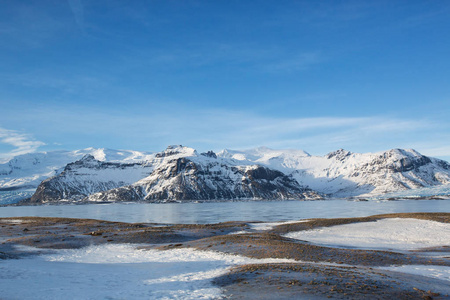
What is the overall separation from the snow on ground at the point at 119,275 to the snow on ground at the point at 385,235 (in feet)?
64.7

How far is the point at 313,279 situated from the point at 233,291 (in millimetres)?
5500

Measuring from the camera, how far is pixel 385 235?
5119 cm

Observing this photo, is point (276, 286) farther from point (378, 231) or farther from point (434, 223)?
point (434, 223)

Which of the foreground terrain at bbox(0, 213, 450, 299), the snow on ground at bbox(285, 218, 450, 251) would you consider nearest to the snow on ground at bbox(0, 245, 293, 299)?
the foreground terrain at bbox(0, 213, 450, 299)

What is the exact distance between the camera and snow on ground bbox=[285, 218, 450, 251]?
44812 millimetres

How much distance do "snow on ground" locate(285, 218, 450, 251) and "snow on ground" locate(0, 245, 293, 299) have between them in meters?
19.7

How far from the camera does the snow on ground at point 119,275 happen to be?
20047 millimetres

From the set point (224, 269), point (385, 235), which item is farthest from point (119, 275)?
point (385, 235)

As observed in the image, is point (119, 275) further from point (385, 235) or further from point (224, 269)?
point (385, 235)

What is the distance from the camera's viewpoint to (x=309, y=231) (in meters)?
56.9

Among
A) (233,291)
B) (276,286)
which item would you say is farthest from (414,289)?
(233,291)

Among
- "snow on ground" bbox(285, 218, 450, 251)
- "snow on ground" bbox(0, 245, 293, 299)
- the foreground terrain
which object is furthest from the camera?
"snow on ground" bbox(285, 218, 450, 251)

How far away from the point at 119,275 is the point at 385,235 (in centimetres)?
4003

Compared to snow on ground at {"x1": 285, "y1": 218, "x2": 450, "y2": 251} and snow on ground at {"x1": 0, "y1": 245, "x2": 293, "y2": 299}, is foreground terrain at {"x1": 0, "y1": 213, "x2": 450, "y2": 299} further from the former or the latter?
snow on ground at {"x1": 285, "y1": 218, "x2": 450, "y2": 251}
